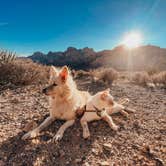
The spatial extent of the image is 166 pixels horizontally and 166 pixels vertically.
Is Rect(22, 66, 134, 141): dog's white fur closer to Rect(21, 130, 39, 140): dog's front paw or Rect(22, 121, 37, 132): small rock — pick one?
Rect(21, 130, 39, 140): dog's front paw

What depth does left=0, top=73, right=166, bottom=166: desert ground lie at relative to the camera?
14.0 feet

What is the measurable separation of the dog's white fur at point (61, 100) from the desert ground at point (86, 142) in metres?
0.14

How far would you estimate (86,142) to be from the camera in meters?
4.79

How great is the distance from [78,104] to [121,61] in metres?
40.8

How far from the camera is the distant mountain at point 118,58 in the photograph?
4342 cm

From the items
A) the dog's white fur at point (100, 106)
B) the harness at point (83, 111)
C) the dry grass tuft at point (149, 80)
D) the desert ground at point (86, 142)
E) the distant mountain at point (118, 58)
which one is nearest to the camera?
the desert ground at point (86, 142)

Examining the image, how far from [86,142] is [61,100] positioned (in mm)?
1006

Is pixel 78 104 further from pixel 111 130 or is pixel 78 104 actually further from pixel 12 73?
pixel 12 73

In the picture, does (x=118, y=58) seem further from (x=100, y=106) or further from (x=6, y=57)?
(x=100, y=106)

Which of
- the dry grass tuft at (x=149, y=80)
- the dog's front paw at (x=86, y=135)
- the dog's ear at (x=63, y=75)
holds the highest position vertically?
the dog's ear at (x=63, y=75)

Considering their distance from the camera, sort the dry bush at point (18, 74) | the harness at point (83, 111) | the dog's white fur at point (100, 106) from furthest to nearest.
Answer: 1. the dry bush at point (18, 74)
2. the harness at point (83, 111)
3. the dog's white fur at point (100, 106)

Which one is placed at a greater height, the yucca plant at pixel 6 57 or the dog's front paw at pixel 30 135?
the yucca plant at pixel 6 57

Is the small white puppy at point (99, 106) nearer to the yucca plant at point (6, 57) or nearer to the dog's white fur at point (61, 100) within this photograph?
the dog's white fur at point (61, 100)

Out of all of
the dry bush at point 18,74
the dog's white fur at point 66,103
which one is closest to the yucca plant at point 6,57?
the dry bush at point 18,74
